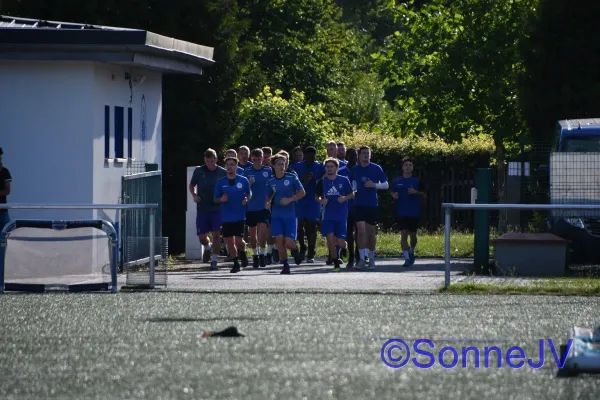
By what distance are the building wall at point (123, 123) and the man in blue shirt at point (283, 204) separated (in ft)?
8.72

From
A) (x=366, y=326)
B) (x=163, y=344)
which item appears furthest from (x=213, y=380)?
(x=366, y=326)

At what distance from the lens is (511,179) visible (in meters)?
22.8

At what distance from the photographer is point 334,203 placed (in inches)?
838

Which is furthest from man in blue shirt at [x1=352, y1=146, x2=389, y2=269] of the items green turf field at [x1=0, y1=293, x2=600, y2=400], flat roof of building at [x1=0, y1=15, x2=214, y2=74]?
green turf field at [x1=0, y1=293, x2=600, y2=400]

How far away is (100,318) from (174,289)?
11.6ft

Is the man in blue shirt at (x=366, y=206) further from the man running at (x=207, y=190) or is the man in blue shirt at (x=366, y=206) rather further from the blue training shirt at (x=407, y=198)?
the man running at (x=207, y=190)

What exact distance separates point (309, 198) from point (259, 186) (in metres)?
1.15

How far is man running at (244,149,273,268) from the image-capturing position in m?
22.0

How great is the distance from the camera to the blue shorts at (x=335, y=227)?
2144 cm

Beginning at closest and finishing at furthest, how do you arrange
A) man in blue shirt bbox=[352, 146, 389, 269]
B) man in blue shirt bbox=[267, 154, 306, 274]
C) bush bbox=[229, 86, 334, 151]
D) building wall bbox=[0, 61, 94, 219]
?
man in blue shirt bbox=[267, 154, 306, 274], man in blue shirt bbox=[352, 146, 389, 269], building wall bbox=[0, 61, 94, 219], bush bbox=[229, 86, 334, 151]

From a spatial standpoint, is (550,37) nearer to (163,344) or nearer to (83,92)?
(83,92)

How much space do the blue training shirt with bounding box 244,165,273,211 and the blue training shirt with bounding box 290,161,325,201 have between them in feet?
2.94

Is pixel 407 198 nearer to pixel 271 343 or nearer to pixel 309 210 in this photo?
pixel 309 210

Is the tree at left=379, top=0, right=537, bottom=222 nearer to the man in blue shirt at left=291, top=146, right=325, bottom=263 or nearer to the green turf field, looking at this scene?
the man in blue shirt at left=291, top=146, right=325, bottom=263
